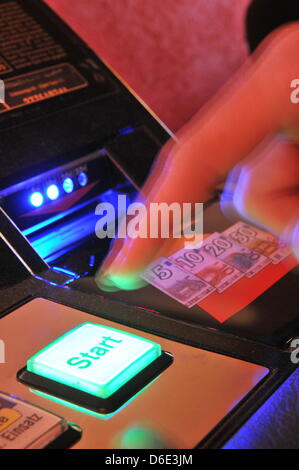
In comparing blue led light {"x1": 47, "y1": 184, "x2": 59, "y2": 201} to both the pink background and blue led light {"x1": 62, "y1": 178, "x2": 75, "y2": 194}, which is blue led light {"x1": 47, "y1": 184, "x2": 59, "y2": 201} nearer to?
blue led light {"x1": 62, "y1": 178, "x2": 75, "y2": 194}

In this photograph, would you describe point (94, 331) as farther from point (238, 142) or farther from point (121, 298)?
point (238, 142)

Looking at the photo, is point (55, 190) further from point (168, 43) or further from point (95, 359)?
point (168, 43)

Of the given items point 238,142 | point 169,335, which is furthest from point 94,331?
point 238,142

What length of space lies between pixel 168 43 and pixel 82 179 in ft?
1.55

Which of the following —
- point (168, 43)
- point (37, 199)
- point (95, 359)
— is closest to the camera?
point (95, 359)

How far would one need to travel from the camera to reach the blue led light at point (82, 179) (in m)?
0.72

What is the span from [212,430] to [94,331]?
13 centimetres

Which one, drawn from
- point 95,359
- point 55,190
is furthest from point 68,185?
point 95,359

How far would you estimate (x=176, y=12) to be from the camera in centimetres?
106

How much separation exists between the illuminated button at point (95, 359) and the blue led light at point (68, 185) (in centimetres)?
27

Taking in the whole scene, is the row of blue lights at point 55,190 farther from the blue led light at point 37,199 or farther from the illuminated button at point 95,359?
the illuminated button at point 95,359

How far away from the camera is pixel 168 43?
109 cm

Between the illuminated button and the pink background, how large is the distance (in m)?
0.66

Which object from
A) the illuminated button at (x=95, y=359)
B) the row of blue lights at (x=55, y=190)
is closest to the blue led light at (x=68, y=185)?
the row of blue lights at (x=55, y=190)
